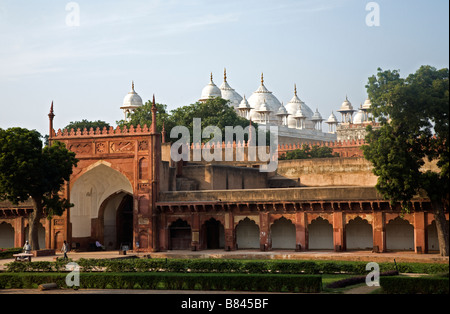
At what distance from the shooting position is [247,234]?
33.8 m

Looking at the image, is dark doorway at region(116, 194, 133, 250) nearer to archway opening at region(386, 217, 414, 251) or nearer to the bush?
archway opening at region(386, 217, 414, 251)

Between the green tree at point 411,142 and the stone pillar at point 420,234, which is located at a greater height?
the green tree at point 411,142

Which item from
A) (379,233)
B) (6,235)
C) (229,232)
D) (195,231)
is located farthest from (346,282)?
(6,235)

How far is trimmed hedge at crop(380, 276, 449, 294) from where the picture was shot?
55.8 ft

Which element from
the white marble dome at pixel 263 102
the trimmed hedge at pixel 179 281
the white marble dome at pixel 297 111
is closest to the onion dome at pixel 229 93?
the white marble dome at pixel 263 102

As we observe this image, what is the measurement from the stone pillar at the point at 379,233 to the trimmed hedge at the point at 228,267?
6339 mm

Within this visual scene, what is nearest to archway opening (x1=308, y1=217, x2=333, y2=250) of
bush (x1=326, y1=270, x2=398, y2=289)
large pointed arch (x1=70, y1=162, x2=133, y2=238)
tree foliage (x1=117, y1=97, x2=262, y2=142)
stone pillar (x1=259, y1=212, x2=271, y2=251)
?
stone pillar (x1=259, y1=212, x2=271, y2=251)

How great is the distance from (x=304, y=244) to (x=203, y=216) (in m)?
4.90

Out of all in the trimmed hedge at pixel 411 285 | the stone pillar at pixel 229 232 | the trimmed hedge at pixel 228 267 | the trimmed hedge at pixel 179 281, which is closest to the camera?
the trimmed hedge at pixel 411 285

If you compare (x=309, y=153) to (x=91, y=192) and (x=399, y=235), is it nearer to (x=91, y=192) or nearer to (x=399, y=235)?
(x=91, y=192)

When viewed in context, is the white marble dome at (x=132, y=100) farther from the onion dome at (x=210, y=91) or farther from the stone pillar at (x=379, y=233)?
the stone pillar at (x=379, y=233)

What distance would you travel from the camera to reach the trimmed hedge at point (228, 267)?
22.0 metres
